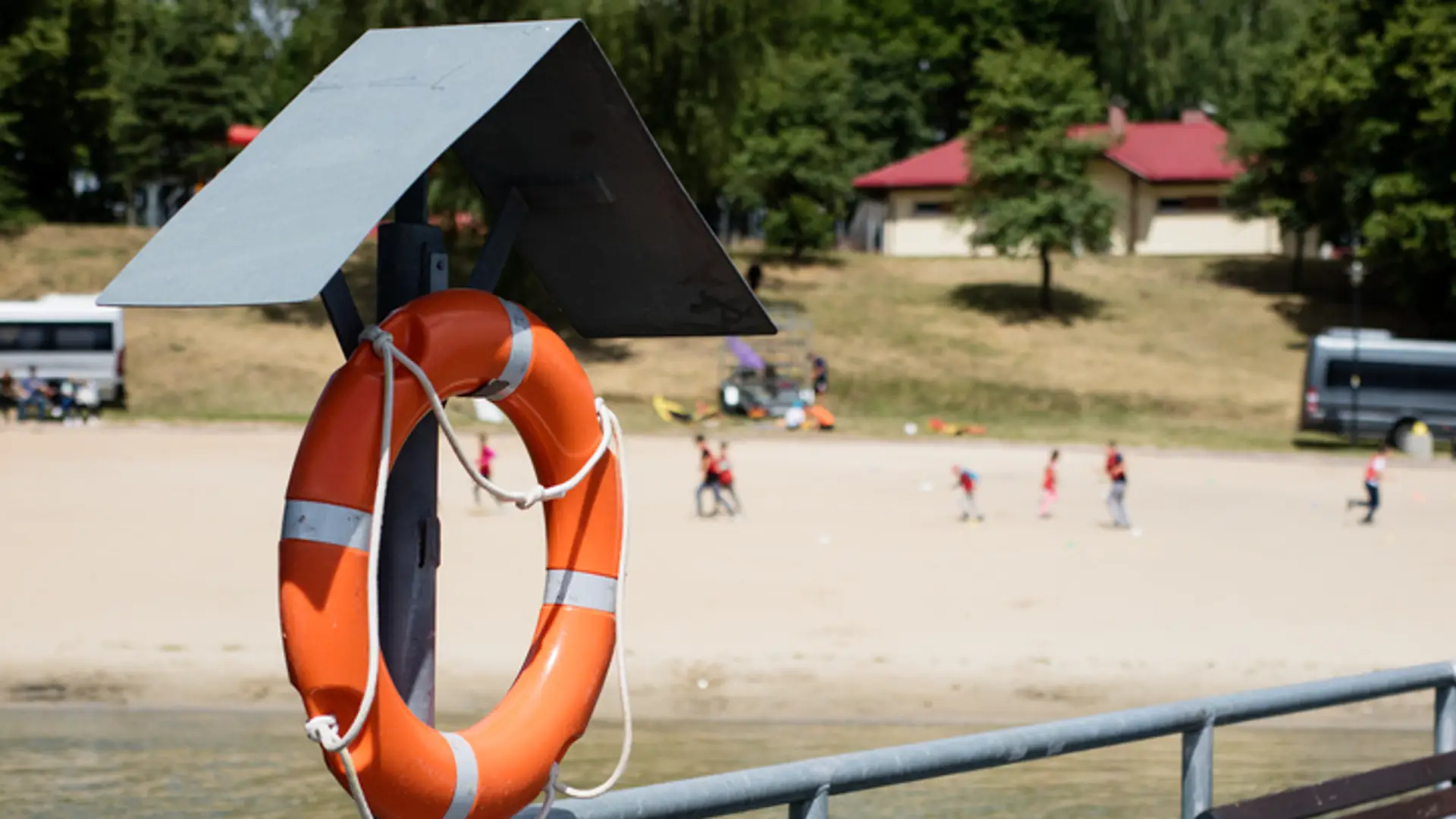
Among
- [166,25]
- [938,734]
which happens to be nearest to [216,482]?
[938,734]

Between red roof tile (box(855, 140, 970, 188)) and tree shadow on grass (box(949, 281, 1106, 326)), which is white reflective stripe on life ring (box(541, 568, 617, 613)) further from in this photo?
red roof tile (box(855, 140, 970, 188))

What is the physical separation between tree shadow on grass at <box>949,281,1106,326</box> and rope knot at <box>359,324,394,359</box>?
1941 inches

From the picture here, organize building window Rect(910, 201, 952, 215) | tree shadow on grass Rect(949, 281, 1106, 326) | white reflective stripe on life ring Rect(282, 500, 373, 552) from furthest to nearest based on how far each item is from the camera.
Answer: building window Rect(910, 201, 952, 215)
tree shadow on grass Rect(949, 281, 1106, 326)
white reflective stripe on life ring Rect(282, 500, 373, 552)

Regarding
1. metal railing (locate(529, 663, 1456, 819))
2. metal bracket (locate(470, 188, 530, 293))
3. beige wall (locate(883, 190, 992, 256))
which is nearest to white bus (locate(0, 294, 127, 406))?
beige wall (locate(883, 190, 992, 256))

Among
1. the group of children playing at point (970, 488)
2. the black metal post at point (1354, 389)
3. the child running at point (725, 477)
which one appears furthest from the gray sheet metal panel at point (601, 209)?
the black metal post at point (1354, 389)

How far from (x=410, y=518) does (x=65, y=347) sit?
124 ft

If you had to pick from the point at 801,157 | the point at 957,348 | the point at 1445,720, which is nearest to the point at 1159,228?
the point at 801,157

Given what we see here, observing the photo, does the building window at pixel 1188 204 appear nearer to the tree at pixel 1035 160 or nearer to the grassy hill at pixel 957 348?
the grassy hill at pixel 957 348

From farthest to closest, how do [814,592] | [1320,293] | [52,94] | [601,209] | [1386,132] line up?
[52,94]
[1320,293]
[1386,132]
[814,592]
[601,209]

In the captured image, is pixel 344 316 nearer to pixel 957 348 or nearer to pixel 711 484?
pixel 711 484

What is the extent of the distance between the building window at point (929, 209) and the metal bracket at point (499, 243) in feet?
201

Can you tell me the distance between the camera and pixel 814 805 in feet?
12.4

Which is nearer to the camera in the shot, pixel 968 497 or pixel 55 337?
pixel 968 497

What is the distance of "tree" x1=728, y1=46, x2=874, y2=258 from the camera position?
58.8 metres
